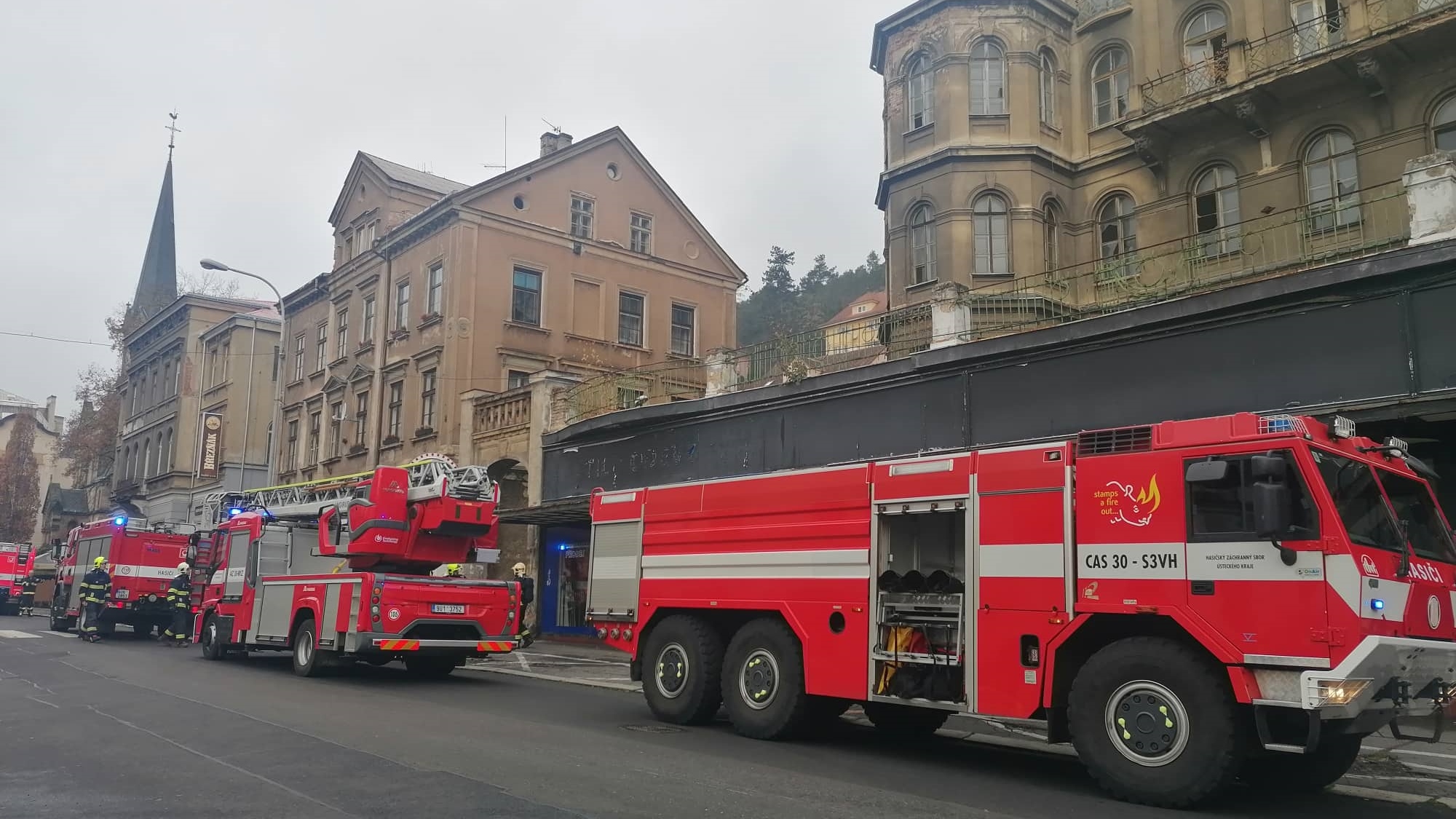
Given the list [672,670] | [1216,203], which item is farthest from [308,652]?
[1216,203]

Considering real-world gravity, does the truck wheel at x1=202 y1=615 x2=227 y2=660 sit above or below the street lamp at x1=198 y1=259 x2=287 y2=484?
below

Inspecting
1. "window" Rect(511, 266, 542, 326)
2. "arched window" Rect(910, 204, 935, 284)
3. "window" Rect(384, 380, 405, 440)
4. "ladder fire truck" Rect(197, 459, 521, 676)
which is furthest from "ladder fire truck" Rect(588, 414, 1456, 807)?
"window" Rect(384, 380, 405, 440)

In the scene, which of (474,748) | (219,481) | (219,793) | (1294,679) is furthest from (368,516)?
(219,481)

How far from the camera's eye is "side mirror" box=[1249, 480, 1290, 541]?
7.08 metres

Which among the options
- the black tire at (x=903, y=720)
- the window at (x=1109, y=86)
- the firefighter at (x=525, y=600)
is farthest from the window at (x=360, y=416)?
the black tire at (x=903, y=720)

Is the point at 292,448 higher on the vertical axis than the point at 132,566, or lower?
higher

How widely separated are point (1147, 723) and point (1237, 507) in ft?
5.45

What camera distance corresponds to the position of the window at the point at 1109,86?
1994cm

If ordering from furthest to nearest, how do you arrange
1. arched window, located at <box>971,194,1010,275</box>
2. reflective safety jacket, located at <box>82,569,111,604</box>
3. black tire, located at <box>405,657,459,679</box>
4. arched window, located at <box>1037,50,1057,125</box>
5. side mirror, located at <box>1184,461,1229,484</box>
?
1. reflective safety jacket, located at <box>82,569,111,604</box>
2. arched window, located at <box>1037,50,1057,125</box>
3. arched window, located at <box>971,194,1010,275</box>
4. black tire, located at <box>405,657,459,679</box>
5. side mirror, located at <box>1184,461,1229,484</box>

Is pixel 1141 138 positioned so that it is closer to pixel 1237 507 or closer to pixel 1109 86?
pixel 1109 86

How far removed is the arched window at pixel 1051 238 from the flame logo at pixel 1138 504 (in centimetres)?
1226

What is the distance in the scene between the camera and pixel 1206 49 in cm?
1825

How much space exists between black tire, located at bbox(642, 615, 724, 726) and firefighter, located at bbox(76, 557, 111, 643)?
1978cm

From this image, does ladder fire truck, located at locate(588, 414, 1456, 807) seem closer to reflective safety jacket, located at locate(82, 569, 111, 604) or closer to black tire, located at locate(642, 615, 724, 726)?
black tire, located at locate(642, 615, 724, 726)
